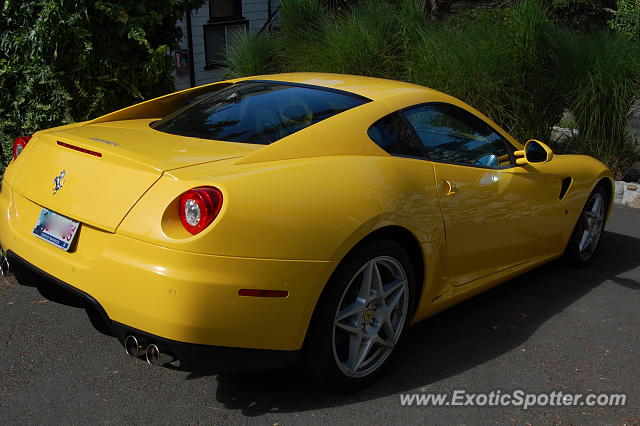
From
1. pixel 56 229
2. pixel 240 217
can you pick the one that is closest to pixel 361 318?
pixel 240 217

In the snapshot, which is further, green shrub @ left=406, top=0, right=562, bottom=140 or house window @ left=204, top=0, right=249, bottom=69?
house window @ left=204, top=0, right=249, bottom=69

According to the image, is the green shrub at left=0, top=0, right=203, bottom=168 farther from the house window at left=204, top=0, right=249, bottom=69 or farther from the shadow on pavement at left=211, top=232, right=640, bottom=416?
the house window at left=204, top=0, right=249, bottom=69

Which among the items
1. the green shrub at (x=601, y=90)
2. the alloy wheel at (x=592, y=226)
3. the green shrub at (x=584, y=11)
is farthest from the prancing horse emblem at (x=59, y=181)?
the green shrub at (x=584, y=11)

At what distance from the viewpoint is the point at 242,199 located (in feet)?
9.89

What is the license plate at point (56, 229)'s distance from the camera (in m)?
3.27

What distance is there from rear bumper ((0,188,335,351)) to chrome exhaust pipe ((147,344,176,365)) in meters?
0.07

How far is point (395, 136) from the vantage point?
3861 mm

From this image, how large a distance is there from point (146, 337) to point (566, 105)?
688cm

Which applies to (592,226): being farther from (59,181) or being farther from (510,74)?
(59,181)

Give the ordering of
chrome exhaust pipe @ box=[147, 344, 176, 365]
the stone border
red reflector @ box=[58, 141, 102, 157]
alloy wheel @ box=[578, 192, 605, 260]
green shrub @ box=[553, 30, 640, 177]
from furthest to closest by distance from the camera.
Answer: green shrub @ box=[553, 30, 640, 177] → the stone border → alloy wheel @ box=[578, 192, 605, 260] → red reflector @ box=[58, 141, 102, 157] → chrome exhaust pipe @ box=[147, 344, 176, 365]

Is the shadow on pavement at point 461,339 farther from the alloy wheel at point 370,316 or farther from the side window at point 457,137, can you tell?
the side window at point 457,137

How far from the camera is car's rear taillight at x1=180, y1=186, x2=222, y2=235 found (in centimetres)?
296

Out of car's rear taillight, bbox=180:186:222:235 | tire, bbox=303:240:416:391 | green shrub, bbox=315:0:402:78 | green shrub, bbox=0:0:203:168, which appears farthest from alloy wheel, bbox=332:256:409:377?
green shrub, bbox=315:0:402:78

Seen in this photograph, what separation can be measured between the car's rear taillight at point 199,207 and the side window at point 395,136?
1.04m
